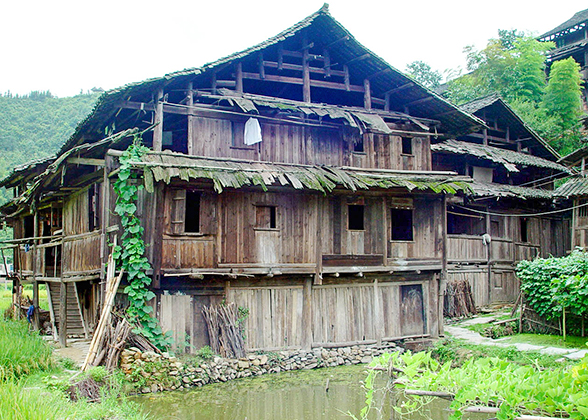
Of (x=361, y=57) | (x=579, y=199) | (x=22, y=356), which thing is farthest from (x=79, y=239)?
(x=579, y=199)

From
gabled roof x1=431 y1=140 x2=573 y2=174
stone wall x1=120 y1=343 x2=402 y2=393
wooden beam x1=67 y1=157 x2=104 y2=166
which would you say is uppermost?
gabled roof x1=431 y1=140 x2=573 y2=174

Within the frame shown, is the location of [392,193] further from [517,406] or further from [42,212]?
[42,212]

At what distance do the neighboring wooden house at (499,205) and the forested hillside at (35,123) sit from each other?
3630 cm

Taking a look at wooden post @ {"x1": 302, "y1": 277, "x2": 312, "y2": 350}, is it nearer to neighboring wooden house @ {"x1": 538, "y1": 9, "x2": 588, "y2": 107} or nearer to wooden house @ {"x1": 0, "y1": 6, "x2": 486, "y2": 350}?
wooden house @ {"x1": 0, "y1": 6, "x2": 486, "y2": 350}

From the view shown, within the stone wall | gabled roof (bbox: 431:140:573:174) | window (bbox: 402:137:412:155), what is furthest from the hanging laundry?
gabled roof (bbox: 431:140:573:174)

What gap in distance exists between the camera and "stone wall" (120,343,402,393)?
493 inches

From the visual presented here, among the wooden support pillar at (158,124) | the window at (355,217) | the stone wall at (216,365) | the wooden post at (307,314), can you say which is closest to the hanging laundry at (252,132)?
the wooden support pillar at (158,124)

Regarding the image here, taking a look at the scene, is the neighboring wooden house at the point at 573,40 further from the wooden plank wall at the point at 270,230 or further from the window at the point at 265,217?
the window at the point at 265,217

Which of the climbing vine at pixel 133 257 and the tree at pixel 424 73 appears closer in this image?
the climbing vine at pixel 133 257

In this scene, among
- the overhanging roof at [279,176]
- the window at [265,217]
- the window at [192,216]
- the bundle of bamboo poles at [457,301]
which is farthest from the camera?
the bundle of bamboo poles at [457,301]

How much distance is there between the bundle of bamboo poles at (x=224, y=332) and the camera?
14.4 meters

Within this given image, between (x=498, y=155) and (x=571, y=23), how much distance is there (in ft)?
58.5

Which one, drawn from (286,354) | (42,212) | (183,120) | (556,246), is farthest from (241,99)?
(556,246)

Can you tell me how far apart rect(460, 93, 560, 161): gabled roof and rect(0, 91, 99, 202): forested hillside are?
36.1m
